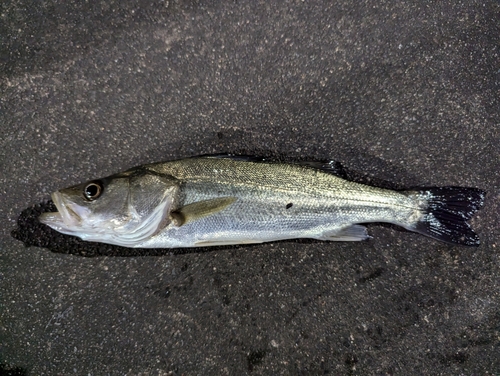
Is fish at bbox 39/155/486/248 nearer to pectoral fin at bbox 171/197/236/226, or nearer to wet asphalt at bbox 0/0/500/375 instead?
pectoral fin at bbox 171/197/236/226

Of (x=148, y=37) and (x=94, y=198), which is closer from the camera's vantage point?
(x=94, y=198)

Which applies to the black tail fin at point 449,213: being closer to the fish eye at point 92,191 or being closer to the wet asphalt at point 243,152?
the wet asphalt at point 243,152

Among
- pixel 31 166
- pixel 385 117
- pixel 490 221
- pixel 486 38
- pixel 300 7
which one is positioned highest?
pixel 300 7

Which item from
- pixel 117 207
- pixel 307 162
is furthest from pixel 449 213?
pixel 117 207

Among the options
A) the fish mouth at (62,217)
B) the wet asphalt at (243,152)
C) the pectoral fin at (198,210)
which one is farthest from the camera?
the wet asphalt at (243,152)

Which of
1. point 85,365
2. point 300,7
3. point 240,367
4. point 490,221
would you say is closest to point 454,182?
point 490,221

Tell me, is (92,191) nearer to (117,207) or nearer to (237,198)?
(117,207)

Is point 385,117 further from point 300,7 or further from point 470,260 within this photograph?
point 470,260

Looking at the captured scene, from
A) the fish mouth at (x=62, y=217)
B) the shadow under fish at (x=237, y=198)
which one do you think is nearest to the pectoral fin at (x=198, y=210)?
the shadow under fish at (x=237, y=198)
